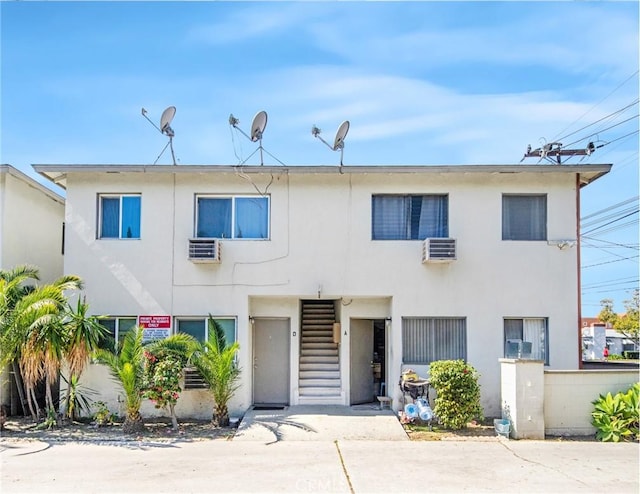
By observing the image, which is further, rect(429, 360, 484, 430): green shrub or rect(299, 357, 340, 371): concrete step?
rect(299, 357, 340, 371): concrete step

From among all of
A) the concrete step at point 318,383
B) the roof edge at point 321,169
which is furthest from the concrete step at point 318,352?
the roof edge at point 321,169

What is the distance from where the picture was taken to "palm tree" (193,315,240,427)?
11789 mm

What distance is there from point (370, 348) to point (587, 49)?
26.7 feet

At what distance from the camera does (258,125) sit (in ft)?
43.5

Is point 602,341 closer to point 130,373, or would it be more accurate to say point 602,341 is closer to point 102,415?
point 102,415

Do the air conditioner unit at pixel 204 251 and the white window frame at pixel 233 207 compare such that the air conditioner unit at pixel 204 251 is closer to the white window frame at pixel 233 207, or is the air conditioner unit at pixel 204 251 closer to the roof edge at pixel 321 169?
the white window frame at pixel 233 207

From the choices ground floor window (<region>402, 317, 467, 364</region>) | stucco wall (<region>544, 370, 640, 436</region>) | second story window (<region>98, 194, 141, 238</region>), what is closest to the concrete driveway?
ground floor window (<region>402, 317, 467, 364</region>)

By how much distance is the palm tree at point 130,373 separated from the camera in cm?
1118

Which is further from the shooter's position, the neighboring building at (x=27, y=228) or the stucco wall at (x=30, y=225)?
the stucco wall at (x=30, y=225)

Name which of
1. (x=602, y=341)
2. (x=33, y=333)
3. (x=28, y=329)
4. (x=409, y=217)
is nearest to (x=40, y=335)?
(x=33, y=333)

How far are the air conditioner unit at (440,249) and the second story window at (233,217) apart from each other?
368 centimetres

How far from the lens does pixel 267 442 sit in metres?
10.7

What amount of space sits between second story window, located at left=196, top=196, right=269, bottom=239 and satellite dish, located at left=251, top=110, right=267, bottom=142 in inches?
53.9

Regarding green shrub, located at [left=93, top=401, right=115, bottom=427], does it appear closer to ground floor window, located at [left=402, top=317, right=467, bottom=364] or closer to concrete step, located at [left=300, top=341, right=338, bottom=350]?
concrete step, located at [left=300, top=341, right=338, bottom=350]
